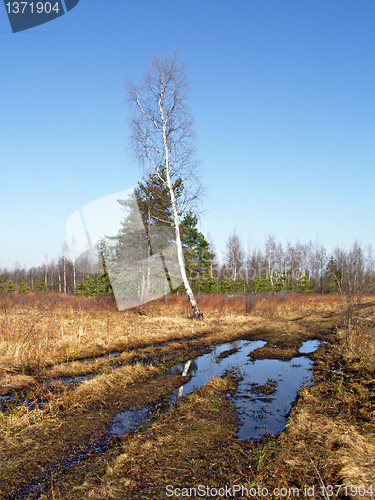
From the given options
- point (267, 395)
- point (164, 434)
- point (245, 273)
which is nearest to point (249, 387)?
point (267, 395)

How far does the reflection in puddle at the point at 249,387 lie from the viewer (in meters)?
4.78

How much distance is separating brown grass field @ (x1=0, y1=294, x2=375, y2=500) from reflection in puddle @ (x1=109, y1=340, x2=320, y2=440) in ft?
0.77

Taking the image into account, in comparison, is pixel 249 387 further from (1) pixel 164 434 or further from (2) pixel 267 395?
(1) pixel 164 434

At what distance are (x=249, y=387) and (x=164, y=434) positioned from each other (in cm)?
287

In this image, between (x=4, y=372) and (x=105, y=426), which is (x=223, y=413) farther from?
(x=4, y=372)

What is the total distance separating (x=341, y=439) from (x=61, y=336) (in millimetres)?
8633

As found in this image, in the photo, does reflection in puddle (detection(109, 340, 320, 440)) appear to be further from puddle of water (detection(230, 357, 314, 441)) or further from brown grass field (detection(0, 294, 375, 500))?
brown grass field (detection(0, 294, 375, 500))

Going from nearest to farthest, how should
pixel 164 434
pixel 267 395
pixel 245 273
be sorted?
pixel 164 434
pixel 267 395
pixel 245 273

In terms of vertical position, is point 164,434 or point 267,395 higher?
point 164,434

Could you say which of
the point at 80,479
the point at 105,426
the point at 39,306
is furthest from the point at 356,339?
the point at 39,306

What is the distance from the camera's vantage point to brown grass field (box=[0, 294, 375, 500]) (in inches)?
122

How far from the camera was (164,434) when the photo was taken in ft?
13.8

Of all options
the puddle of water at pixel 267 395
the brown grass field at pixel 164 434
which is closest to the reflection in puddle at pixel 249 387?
the puddle of water at pixel 267 395

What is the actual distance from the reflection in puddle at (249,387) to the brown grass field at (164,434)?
9.2 inches
